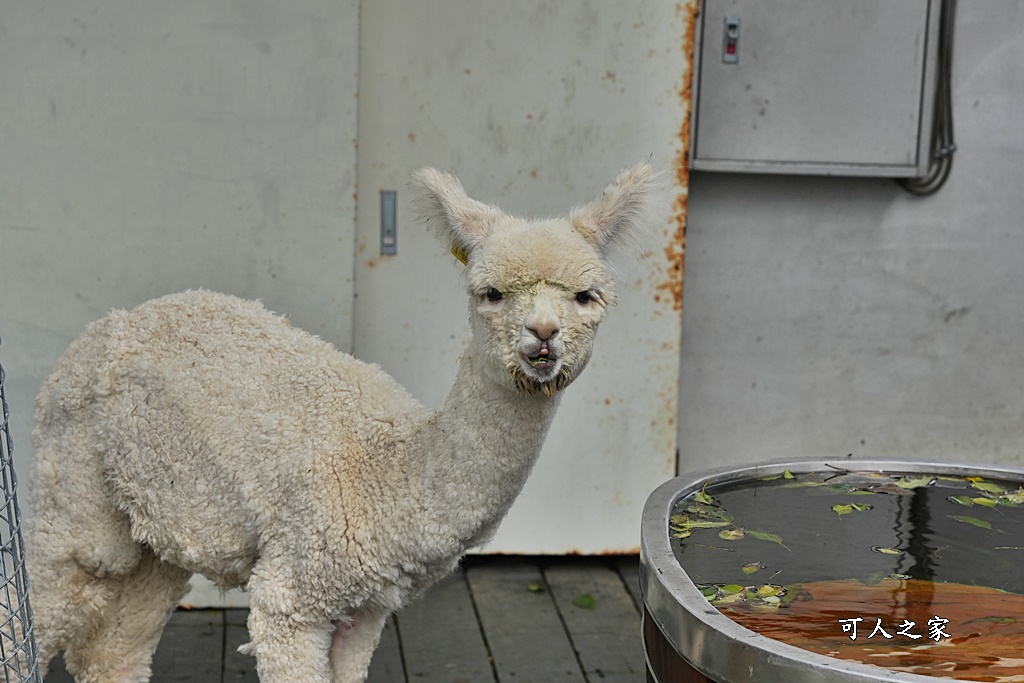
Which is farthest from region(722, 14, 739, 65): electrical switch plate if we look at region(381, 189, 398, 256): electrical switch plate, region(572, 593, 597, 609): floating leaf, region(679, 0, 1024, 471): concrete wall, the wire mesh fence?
the wire mesh fence

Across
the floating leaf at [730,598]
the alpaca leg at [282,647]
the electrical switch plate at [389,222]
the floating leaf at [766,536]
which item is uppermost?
the electrical switch plate at [389,222]

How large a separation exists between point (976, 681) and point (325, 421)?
5.02ft

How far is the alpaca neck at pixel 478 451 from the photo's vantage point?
2.37 metres

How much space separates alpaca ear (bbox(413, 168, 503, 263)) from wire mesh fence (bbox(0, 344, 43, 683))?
918mm

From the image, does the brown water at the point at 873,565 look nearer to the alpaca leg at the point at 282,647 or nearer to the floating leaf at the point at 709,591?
the floating leaf at the point at 709,591

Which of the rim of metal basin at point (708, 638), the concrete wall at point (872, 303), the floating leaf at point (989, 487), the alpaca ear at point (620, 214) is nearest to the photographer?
the rim of metal basin at point (708, 638)

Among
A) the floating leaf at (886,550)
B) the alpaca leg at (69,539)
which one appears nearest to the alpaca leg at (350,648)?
the alpaca leg at (69,539)

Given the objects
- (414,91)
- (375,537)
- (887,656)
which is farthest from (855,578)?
(414,91)

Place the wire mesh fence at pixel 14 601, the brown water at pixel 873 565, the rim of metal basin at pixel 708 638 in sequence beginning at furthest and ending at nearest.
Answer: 1. the wire mesh fence at pixel 14 601
2. the brown water at pixel 873 565
3. the rim of metal basin at pixel 708 638

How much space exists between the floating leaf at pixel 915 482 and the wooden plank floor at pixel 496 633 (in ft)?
4.80

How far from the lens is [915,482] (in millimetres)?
2574

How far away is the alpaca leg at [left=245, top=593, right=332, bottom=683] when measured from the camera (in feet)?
8.42

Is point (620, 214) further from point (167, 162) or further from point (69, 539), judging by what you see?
point (167, 162)

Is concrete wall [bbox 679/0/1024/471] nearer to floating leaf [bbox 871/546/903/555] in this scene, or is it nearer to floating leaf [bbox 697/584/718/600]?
floating leaf [bbox 871/546/903/555]
